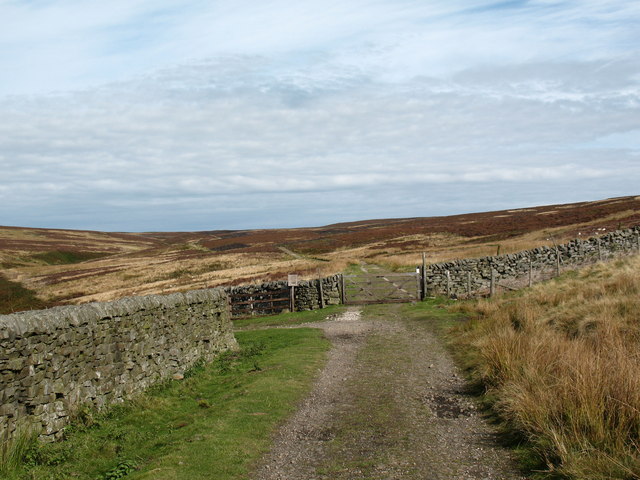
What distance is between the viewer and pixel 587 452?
6129mm

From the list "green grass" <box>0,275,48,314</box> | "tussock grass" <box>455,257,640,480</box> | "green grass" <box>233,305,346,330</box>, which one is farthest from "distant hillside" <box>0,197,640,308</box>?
"tussock grass" <box>455,257,640,480</box>

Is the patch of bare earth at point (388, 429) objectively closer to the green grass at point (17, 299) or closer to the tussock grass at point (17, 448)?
the tussock grass at point (17, 448)

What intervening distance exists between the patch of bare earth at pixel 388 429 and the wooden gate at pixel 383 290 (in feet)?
45.4

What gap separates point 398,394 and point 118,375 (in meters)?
5.88

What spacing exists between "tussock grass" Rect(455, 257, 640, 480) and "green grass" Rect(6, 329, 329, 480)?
154 inches

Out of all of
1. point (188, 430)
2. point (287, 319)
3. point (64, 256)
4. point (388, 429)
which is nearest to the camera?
point (388, 429)

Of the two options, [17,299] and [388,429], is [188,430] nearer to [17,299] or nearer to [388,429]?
[388,429]

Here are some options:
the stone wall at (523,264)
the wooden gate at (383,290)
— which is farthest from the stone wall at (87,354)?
the stone wall at (523,264)

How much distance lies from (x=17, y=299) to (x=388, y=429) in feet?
154

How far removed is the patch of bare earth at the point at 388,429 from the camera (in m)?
7.05

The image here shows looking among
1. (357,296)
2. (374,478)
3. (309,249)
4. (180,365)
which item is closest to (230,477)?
(374,478)

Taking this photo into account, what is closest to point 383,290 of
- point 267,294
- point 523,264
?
point 267,294

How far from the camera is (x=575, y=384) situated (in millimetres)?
7602

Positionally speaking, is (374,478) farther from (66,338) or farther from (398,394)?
(66,338)
